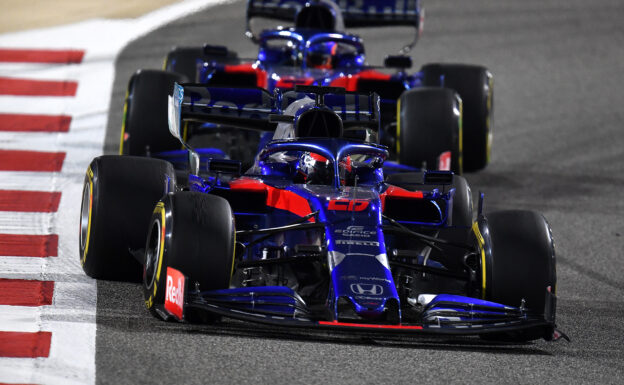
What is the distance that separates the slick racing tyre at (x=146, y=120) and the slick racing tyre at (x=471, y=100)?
2562 millimetres

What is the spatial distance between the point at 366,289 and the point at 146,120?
452 cm

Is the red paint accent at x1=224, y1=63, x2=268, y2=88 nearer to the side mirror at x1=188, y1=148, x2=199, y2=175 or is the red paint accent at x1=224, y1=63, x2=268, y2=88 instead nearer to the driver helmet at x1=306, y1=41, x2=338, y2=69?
the driver helmet at x1=306, y1=41, x2=338, y2=69

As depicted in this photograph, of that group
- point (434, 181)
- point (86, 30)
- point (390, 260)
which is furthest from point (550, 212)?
point (86, 30)

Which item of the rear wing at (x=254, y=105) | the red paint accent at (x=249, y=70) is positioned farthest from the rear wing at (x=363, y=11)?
the rear wing at (x=254, y=105)

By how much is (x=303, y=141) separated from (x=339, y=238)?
41.3 inches

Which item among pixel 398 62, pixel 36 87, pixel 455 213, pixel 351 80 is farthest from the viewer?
pixel 36 87

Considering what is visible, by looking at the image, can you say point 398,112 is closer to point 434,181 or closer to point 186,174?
point 186,174

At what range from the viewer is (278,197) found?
26.4 feet

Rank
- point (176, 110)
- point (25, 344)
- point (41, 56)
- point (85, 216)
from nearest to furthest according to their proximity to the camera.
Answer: point (25, 344) → point (85, 216) → point (176, 110) → point (41, 56)

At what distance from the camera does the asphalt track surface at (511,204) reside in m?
6.85

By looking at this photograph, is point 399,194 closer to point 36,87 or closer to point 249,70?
point 249,70

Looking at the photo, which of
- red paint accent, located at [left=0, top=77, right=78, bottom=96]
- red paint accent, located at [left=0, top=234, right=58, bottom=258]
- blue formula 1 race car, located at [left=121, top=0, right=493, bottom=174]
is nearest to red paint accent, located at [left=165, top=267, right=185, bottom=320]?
red paint accent, located at [left=0, top=234, right=58, bottom=258]

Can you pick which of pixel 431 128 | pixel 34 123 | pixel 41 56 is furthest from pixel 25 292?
pixel 41 56

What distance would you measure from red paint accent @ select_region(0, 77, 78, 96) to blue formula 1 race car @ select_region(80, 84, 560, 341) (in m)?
5.26
